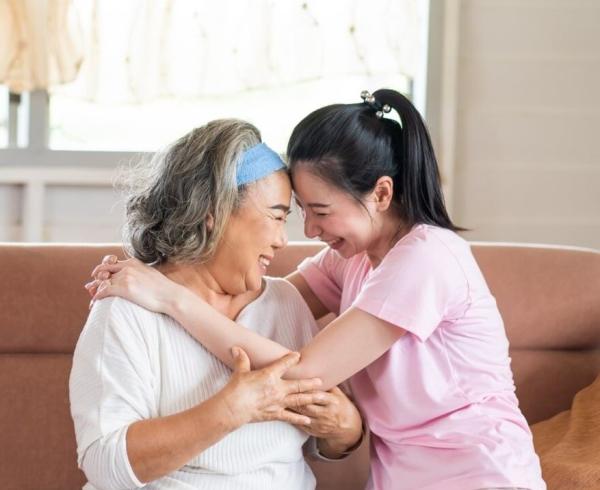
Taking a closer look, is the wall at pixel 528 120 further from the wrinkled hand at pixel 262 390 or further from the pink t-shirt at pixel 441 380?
the wrinkled hand at pixel 262 390

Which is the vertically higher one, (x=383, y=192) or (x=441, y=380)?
(x=383, y=192)

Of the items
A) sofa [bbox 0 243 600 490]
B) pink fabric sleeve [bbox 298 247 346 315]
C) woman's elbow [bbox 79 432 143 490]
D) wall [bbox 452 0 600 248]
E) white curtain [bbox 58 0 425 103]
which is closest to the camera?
woman's elbow [bbox 79 432 143 490]

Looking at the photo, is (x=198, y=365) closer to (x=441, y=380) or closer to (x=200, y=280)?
(x=200, y=280)

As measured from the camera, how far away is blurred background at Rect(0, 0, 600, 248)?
11.0 feet

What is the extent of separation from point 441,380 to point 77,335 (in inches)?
36.9

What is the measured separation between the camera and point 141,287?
184 centimetres

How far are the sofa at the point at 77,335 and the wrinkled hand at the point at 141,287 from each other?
0.58 metres

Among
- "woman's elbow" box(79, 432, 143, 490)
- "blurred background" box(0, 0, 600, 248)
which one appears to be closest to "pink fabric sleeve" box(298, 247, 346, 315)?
"woman's elbow" box(79, 432, 143, 490)

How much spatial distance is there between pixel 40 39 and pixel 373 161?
1734mm

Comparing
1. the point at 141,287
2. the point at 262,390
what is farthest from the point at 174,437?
the point at 141,287

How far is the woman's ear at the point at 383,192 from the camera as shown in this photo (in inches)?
77.2

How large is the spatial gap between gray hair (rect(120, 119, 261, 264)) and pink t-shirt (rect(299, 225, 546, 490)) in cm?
30

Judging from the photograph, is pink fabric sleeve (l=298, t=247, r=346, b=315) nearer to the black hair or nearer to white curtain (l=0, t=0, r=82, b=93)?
the black hair

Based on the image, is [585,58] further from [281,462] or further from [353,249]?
[281,462]
